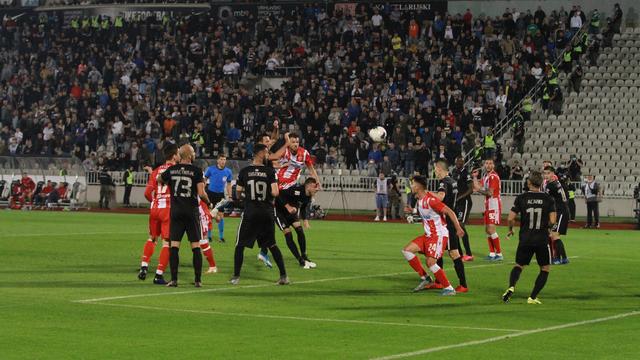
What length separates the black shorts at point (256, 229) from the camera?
776 inches

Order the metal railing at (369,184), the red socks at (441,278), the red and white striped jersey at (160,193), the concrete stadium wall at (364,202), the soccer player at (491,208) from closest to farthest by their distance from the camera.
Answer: the red socks at (441,278) < the red and white striped jersey at (160,193) < the soccer player at (491,208) < the metal railing at (369,184) < the concrete stadium wall at (364,202)

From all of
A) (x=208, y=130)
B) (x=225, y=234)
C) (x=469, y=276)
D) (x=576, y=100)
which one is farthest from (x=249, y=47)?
(x=469, y=276)

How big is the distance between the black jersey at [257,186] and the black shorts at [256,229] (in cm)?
10

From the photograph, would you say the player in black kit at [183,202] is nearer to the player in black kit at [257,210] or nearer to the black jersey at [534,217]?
the player in black kit at [257,210]

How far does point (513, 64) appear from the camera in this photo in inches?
2028

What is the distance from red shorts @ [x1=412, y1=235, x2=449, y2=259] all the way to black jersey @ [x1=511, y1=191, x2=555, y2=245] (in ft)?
4.98

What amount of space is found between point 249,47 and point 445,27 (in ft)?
34.1

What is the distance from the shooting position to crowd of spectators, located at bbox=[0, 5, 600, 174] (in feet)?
165

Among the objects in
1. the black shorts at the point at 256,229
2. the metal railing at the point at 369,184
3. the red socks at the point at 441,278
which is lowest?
the red socks at the point at 441,278

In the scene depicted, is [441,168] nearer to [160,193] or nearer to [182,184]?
[182,184]

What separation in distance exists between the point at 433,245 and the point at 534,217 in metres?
1.85

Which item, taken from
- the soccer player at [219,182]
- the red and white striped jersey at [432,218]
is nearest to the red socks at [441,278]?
the red and white striped jersey at [432,218]

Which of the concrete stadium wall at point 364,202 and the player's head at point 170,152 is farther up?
the player's head at point 170,152

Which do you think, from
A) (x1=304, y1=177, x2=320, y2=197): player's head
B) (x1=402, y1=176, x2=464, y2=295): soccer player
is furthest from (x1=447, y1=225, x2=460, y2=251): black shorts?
(x1=304, y1=177, x2=320, y2=197): player's head
